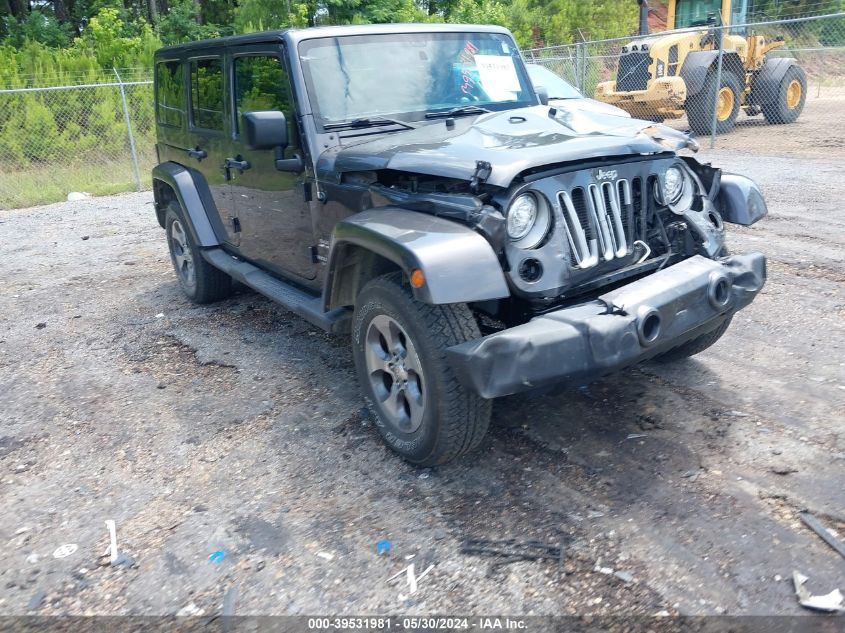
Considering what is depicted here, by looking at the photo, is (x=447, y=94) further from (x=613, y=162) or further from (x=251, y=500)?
(x=251, y=500)

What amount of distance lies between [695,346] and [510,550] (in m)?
1.91

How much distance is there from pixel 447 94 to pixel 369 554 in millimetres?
2704

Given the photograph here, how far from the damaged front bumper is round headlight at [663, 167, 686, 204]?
636 millimetres

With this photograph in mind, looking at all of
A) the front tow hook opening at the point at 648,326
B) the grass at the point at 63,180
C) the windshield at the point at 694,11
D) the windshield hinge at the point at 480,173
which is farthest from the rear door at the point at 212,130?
the windshield at the point at 694,11

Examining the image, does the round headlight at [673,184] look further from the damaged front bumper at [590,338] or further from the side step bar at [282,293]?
the side step bar at [282,293]

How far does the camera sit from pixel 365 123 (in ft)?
13.7

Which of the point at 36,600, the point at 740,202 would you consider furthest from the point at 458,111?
the point at 36,600

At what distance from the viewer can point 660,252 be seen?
366cm

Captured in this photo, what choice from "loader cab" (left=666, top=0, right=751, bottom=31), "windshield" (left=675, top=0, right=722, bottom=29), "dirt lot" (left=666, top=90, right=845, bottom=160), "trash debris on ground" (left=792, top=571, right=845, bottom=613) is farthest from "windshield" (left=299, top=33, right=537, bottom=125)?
"windshield" (left=675, top=0, right=722, bottom=29)

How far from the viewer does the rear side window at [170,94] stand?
5922 millimetres

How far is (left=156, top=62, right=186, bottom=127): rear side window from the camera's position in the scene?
5.92 metres

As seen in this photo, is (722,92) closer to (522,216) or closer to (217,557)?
(522,216)

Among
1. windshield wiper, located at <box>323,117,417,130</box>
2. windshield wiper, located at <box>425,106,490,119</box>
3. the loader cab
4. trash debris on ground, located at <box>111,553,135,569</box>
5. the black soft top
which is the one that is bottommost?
trash debris on ground, located at <box>111,553,135,569</box>

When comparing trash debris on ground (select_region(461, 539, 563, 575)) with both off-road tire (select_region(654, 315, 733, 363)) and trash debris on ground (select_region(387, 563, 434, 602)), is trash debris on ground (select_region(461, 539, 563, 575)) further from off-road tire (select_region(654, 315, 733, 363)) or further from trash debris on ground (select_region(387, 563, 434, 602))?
off-road tire (select_region(654, 315, 733, 363))
